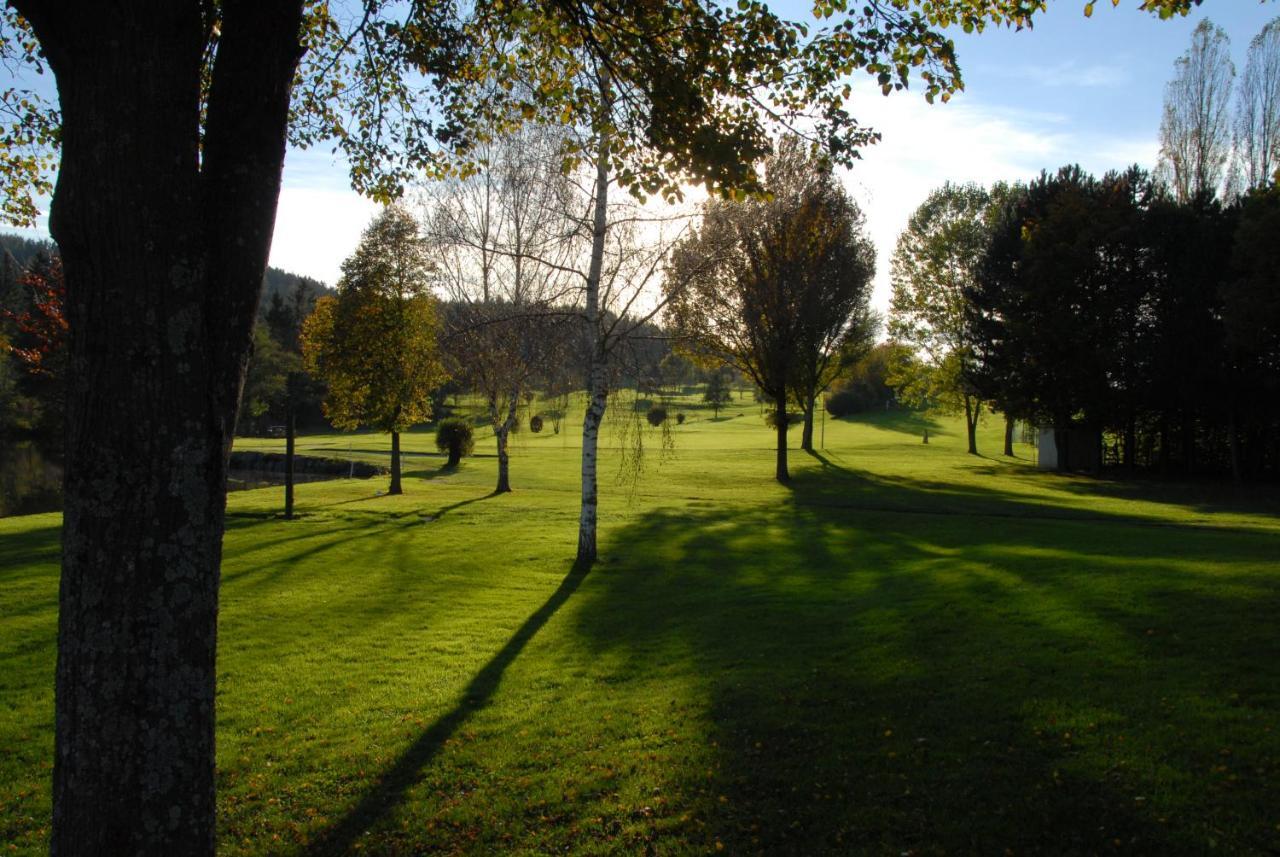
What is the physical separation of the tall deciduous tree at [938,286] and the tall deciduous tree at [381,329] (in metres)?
33.0

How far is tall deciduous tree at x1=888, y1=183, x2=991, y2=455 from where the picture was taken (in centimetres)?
5000

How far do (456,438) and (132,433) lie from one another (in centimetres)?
3877

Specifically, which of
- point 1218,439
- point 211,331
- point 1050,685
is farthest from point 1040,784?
point 1218,439

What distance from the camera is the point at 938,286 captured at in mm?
50688

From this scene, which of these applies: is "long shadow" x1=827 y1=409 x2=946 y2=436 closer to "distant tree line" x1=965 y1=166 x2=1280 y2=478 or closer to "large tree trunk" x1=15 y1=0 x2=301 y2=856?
"distant tree line" x1=965 y1=166 x2=1280 y2=478

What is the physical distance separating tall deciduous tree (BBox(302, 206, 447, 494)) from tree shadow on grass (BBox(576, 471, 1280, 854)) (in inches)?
654

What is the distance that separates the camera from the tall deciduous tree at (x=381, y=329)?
28.5m

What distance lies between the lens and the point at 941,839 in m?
5.05

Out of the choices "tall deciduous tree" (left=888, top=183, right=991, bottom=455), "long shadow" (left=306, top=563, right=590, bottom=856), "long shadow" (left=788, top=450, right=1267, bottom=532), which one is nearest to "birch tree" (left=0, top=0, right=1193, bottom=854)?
"long shadow" (left=306, top=563, right=590, bottom=856)

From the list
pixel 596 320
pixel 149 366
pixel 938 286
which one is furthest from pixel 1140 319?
pixel 149 366

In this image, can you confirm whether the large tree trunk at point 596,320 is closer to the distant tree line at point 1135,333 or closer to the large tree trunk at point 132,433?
the large tree trunk at point 132,433

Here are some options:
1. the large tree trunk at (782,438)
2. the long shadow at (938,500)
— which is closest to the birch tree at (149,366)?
the long shadow at (938,500)

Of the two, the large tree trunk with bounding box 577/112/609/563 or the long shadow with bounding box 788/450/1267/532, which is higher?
the large tree trunk with bounding box 577/112/609/563

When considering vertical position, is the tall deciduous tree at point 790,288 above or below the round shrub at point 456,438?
above
